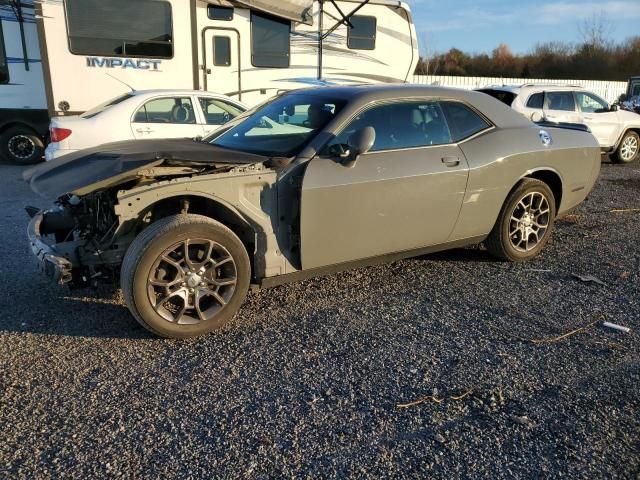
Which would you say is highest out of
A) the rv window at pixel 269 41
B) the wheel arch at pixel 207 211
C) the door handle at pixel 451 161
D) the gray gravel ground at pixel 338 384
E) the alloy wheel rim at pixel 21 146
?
the rv window at pixel 269 41

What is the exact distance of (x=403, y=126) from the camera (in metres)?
4.10

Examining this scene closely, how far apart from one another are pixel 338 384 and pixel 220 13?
868 centimetres

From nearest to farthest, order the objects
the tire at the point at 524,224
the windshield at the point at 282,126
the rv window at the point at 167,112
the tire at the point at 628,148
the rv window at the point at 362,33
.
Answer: the windshield at the point at 282,126
the tire at the point at 524,224
the rv window at the point at 167,112
the rv window at the point at 362,33
the tire at the point at 628,148

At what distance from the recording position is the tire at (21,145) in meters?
10.2

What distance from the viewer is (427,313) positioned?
3.83 meters

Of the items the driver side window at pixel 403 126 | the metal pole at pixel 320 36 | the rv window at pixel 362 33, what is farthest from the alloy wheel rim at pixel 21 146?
the driver side window at pixel 403 126

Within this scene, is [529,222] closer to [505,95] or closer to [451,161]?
[451,161]

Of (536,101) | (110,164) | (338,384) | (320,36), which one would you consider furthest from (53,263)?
(536,101)

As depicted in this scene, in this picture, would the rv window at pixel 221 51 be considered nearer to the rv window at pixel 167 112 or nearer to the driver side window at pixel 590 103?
the rv window at pixel 167 112

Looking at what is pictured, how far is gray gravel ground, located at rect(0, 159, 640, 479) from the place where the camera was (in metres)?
2.32

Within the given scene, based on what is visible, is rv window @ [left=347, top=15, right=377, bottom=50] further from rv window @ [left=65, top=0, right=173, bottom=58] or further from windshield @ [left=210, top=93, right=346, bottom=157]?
windshield @ [left=210, top=93, right=346, bottom=157]

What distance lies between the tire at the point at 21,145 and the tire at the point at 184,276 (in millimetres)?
8650

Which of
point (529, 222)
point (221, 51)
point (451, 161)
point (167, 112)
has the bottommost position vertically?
point (529, 222)

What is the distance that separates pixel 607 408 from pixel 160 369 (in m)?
2.45
